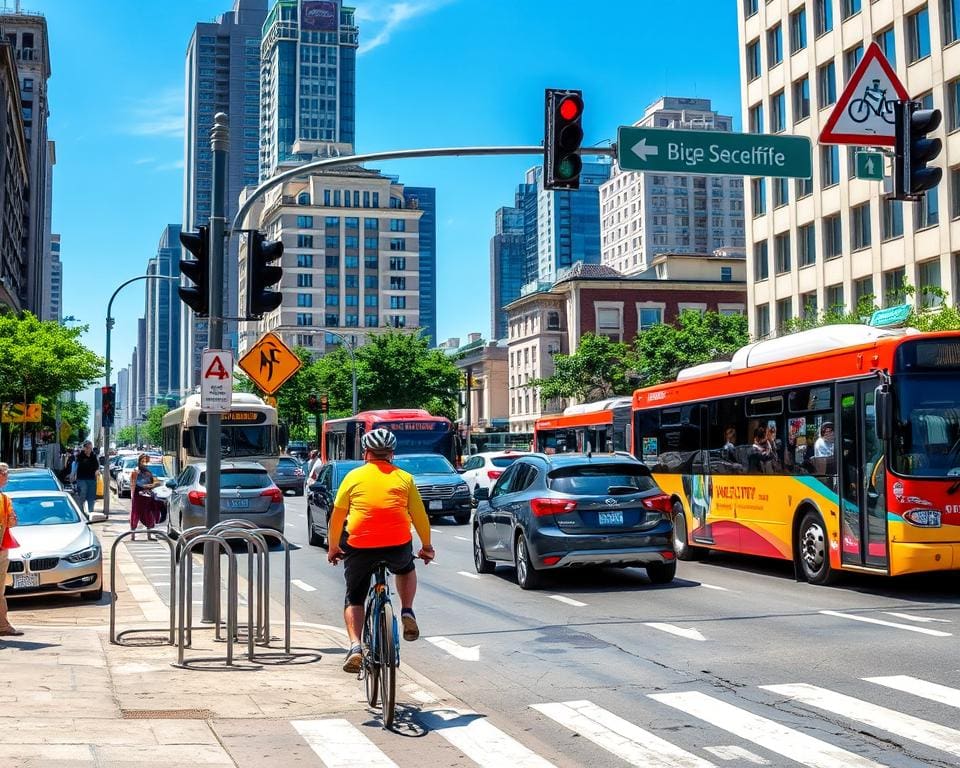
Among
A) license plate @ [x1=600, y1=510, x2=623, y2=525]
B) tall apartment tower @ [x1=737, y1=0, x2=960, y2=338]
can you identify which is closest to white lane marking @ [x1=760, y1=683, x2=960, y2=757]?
license plate @ [x1=600, y1=510, x2=623, y2=525]

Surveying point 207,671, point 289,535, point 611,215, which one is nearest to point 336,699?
point 207,671

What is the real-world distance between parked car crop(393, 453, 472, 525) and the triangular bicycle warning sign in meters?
17.1

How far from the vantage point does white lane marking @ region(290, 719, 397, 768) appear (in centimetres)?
665

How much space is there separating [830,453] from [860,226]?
40429 mm

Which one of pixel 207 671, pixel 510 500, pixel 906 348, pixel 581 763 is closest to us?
pixel 581 763

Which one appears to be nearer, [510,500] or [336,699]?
[336,699]

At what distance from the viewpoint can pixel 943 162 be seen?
45562 millimetres

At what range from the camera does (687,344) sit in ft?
254

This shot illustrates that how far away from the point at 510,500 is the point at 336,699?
776 cm

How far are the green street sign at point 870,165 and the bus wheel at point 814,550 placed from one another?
4222 mm

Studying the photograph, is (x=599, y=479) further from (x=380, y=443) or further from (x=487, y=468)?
(x=487, y=468)

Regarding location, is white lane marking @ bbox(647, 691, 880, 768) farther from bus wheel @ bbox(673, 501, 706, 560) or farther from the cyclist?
bus wheel @ bbox(673, 501, 706, 560)

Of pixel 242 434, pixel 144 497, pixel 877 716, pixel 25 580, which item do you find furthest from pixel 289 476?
pixel 877 716

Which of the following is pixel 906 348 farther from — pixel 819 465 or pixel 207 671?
pixel 207 671
